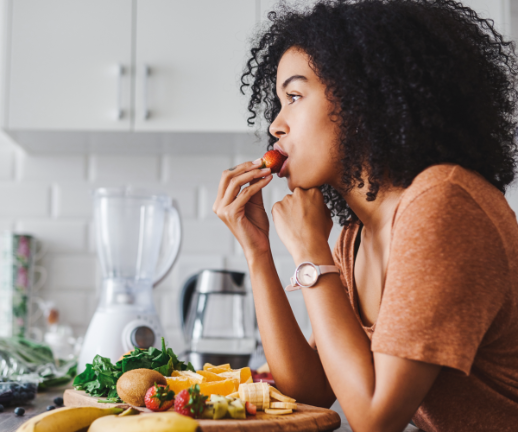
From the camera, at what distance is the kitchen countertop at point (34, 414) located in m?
0.83

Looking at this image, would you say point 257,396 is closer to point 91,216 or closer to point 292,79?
point 292,79

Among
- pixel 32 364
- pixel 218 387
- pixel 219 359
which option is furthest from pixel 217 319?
pixel 218 387

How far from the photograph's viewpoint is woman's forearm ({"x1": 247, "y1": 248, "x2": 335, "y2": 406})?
94 centimetres

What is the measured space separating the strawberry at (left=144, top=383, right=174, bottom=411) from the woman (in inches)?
8.9

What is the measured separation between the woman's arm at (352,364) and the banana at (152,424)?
219 mm

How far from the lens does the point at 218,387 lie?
→ 0.78 m

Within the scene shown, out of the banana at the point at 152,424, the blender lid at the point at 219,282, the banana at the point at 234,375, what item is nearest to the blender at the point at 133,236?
the blender lid at the point at 219,282

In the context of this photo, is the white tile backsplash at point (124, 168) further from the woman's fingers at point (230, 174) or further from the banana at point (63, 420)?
the banana at point (63, 420)

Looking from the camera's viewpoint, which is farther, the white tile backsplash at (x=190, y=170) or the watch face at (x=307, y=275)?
the white tile backsplash at (x=190, y=170)

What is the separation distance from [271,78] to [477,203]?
0.67 m

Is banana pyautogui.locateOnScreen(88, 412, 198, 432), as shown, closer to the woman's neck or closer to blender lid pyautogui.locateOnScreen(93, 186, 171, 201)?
the woman's neck

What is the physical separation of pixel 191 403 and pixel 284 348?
0.33 m

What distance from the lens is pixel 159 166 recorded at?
2107mm

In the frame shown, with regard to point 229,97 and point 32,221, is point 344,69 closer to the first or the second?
point 229,97
